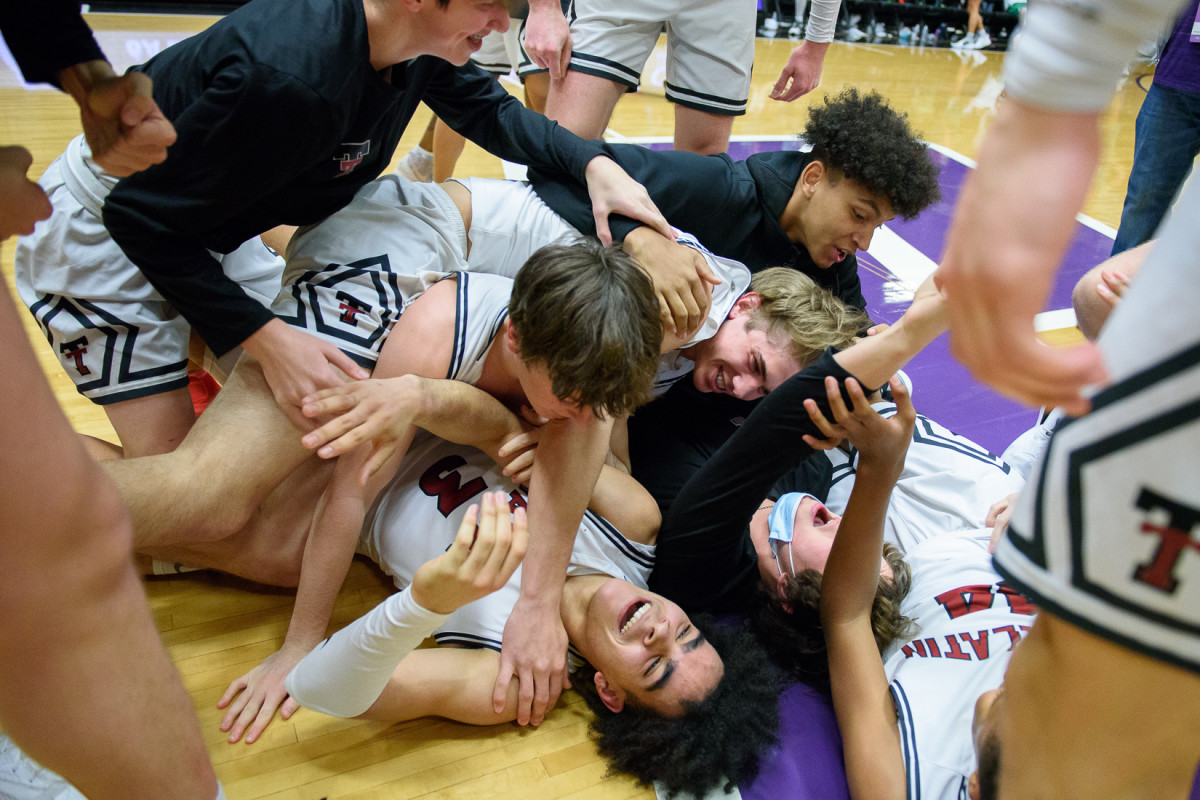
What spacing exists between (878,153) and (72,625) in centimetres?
198

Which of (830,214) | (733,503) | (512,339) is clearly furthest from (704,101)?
(733,503)

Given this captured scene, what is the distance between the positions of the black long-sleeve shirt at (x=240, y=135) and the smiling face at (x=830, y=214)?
1118 mm

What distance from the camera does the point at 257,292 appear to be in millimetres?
1885

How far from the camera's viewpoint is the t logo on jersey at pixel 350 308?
159 centimetres

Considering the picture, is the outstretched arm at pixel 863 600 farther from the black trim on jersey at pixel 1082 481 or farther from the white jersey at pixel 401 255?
the black trim on jersey at pixel 1082 481

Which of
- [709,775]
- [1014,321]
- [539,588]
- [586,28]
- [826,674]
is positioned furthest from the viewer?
[586,28]

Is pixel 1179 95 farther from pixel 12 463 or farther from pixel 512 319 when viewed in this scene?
pixel 12 463

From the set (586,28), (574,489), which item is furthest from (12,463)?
(586,28)

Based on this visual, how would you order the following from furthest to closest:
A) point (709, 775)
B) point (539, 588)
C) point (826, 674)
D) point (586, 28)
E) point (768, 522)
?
point (586, 28) → point (768, 522) → point (826, 674) → point (539, 588) → point (709, 775)

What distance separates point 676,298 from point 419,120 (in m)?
3.27

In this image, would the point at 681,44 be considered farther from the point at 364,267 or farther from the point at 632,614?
the point at 632,614

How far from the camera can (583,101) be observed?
2.47m

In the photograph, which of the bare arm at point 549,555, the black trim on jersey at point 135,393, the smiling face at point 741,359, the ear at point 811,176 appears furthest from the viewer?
the ear at point 811,176

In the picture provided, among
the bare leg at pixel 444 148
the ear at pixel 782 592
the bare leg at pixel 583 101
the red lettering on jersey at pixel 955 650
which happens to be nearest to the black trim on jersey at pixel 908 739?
the red lettering on jersey at pixel 955 650
